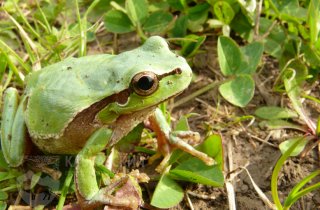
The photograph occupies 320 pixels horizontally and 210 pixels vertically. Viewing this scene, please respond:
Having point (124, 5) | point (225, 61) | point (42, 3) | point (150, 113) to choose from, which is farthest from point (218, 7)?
point (42, 3)

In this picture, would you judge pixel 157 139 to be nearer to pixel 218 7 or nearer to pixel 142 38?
pixel 142 38

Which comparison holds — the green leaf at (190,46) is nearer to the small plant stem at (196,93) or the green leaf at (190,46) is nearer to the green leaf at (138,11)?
the small plant stem at (196,93)

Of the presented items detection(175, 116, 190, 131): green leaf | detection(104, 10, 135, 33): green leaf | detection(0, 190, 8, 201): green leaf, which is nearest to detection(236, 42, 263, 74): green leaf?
detection(175, 116, 190, 131): green leaf

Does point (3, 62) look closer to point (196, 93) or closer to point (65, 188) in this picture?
point (65, 188)

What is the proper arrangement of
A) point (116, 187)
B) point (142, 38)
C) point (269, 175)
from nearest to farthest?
point (116, 187), point (269, 175), point (142, 38)

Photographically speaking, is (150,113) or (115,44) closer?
(150,113)
